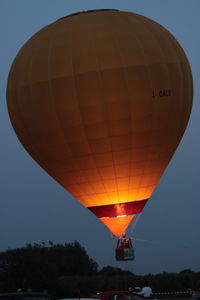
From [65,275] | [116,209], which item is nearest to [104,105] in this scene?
[116,209]

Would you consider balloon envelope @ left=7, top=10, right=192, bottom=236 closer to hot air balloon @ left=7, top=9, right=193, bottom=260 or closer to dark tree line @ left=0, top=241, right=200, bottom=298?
hot air balloon @ left=7, top=9, right=193, bottom=260

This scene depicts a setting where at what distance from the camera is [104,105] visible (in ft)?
80.9

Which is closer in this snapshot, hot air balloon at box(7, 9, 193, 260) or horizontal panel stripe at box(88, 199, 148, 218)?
hot air balloon at box(7, 9, 193, 260)

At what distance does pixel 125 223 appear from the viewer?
87.0 ft

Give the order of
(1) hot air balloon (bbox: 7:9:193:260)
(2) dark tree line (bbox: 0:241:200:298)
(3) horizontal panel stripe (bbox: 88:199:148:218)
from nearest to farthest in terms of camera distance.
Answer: (1) hot air balloon (bbox: 7:9:193:260) < (3) horizontal panel stripe (bbox: 88:199:148:218) < (2) dark tree line (bbox: 0:241:200:298)

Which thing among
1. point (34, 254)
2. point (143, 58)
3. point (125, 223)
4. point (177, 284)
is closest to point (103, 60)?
point (143, 58)

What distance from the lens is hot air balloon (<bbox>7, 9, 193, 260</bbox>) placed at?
24.7 metres

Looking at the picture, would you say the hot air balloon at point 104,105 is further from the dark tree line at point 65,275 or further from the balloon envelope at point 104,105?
the dark tree line at point 65,275

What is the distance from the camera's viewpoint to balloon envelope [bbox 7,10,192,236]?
972 inches

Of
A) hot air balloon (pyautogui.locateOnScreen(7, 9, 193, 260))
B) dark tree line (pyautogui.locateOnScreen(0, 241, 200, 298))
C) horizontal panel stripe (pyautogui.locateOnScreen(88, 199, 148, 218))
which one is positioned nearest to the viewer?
hot air balloon (pyautogui.locateOnScreen(7, 9, 193, 260))

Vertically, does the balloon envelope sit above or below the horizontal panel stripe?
above

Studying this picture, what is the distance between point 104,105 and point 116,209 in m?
3.78

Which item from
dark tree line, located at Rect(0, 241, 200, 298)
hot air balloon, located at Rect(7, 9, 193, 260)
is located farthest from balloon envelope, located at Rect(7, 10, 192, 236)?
dark tree line, located at Rect(0, 241, 200, 298)

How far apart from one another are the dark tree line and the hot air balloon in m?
4.98
